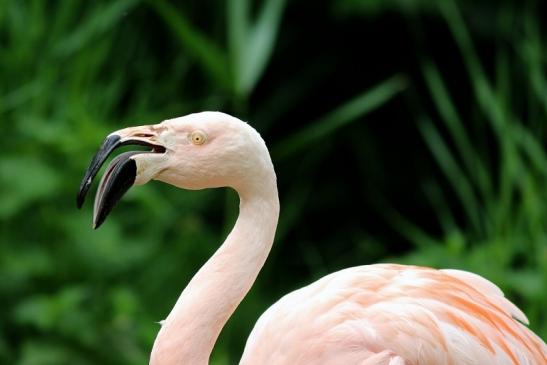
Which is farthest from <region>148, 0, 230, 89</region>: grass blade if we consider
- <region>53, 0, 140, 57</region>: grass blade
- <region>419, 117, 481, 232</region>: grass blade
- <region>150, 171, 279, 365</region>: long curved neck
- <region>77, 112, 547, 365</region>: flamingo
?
<region>150, 171, 279, 365</region>: long curved neck

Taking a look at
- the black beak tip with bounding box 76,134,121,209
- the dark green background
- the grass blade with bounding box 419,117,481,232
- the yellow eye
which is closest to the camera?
the black beak tip with bounding box 76,134,121,209

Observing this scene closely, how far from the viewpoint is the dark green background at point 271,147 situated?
4.83 m

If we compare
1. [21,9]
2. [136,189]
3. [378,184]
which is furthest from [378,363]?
[378,184]

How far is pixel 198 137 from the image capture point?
8.89 ft

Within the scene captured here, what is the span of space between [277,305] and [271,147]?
327 cm

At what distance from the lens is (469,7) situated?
21.0ft

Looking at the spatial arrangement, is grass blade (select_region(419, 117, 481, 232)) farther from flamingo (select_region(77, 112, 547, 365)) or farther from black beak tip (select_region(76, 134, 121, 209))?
black beak tip (select_region(76, 134, 121, 209))

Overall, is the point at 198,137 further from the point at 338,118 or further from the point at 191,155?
the point at 338,118

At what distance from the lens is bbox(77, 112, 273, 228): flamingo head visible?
2.66 metres

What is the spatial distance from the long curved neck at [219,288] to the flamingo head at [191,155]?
3.4 inches

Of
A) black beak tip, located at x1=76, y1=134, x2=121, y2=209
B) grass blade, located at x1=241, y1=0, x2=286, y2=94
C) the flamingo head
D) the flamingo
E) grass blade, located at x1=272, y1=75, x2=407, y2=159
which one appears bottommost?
grass blade, located at x1=272, y1=75, x2=407, y2=159

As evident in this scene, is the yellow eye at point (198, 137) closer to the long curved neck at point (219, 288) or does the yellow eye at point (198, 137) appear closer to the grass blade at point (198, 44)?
the long curved neck at point (219, 288)

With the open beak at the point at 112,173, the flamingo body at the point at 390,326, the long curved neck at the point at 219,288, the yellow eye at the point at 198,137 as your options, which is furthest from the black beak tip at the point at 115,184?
the flamingo body at the point at 390,326

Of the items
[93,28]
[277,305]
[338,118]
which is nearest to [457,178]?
[338,118]
